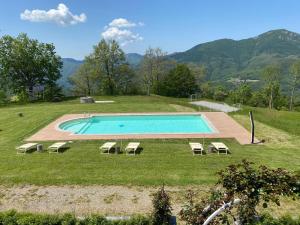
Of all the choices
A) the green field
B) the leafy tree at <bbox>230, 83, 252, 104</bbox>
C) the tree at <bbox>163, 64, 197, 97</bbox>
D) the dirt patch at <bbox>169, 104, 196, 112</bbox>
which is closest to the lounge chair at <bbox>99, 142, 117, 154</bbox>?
the green field

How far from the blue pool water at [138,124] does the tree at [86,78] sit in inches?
1044

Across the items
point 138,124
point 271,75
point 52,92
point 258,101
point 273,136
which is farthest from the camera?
point 258,101

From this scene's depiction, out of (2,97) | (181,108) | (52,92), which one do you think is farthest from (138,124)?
(52,92)

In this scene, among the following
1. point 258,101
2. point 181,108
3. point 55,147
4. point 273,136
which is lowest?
point 258,101

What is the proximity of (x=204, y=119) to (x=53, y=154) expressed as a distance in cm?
1301

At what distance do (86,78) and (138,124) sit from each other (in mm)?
34273

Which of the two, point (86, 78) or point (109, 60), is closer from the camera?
point (109, 60)

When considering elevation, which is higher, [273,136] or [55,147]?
[55,147]

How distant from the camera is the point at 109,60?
4950 cm

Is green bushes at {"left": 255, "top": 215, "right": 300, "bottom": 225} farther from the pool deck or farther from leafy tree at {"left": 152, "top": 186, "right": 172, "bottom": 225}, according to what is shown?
the pool deck

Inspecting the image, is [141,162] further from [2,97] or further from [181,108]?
[2,97]

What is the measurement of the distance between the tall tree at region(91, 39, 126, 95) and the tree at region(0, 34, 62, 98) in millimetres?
6561

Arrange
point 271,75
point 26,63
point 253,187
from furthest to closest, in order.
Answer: point 271,75 → point 26,63 → point 253,187

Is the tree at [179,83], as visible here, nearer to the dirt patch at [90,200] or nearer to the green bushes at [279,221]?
the dirt patch at [90,200]
